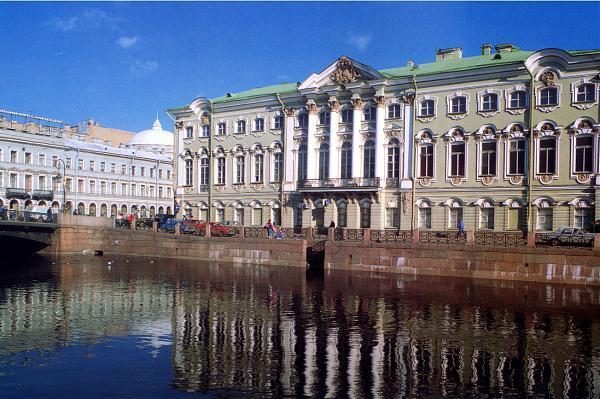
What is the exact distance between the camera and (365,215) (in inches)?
1827

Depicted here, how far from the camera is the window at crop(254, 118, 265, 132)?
52.2m

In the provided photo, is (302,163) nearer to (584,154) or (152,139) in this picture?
(584,154)

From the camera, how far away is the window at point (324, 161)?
48.9 metres

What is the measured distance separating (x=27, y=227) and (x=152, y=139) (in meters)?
49.9

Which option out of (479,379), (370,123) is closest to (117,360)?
(479,379)

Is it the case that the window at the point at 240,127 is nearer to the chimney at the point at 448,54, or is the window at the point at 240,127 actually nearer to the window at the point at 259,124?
the window at the point at 259,124

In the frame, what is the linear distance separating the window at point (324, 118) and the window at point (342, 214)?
21.6ft

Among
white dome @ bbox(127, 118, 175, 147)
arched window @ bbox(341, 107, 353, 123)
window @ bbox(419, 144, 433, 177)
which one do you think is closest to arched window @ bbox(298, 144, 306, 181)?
arched window @ bbox(341, 107, 353, 123)

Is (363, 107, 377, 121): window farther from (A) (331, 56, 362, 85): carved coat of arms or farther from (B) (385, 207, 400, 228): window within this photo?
(B) (385, 207, 400, 228): window

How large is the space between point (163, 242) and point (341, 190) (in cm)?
1389

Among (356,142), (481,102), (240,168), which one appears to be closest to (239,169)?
(240,168)

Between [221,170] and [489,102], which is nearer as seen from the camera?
[489,102]

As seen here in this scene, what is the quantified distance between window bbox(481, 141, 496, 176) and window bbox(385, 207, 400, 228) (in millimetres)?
6890

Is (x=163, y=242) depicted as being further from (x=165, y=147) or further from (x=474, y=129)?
(x=165, y=147)
